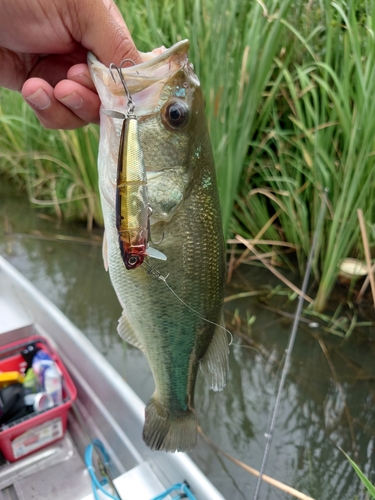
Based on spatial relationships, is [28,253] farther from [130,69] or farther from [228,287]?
[130,69]

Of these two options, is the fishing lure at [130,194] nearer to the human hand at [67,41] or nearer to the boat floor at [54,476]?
the human hand at [67,41]

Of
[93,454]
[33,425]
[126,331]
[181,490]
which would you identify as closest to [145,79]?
[126,331]

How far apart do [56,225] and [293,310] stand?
2205 mm

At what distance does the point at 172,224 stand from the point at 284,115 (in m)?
1.95

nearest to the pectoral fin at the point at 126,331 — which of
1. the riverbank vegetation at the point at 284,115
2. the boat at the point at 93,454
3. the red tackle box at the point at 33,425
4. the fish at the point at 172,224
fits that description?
the fish at the point at 172,224

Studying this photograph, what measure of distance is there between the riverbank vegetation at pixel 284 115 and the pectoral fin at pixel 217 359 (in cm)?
108

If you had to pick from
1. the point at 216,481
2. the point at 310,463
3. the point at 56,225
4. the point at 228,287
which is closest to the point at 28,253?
the point at 56,225

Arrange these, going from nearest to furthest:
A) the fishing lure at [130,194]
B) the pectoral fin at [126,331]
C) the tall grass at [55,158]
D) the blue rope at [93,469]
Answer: the fishing lure at [130,194], the pectoral fin at [126,331], the blue rope at [93,469], the tall grass at [55,158]

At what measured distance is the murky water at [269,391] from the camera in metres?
1.58

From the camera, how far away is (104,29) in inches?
36.9

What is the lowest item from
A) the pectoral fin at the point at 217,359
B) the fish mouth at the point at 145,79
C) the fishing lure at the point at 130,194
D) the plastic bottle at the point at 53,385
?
the plastic bottle at the point at 53,385

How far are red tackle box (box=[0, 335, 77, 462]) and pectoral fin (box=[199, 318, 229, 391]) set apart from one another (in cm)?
75

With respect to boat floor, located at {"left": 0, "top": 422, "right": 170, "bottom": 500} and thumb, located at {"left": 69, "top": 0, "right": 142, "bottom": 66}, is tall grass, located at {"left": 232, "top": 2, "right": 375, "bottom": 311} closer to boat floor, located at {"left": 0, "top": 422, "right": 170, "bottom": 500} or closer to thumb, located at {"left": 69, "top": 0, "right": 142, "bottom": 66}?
thumb, located at {"left": 69, "top": 0, "right": 142, "bottom": 66}

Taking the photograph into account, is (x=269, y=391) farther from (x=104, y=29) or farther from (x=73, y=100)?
(x=104, y=29)
